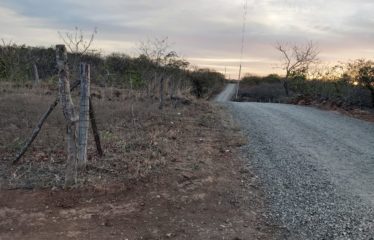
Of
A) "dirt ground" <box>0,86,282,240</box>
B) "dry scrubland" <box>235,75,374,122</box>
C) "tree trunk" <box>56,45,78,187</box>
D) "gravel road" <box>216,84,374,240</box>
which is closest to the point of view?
"dirt ground" <box>0,86,282,240</box>

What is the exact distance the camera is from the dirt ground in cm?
528

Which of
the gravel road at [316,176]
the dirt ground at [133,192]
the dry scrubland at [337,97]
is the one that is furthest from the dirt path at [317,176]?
the dry scrubland at [337,97]

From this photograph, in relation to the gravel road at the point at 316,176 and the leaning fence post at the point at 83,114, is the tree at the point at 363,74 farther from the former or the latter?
the leaning fence post at the point at 83,114

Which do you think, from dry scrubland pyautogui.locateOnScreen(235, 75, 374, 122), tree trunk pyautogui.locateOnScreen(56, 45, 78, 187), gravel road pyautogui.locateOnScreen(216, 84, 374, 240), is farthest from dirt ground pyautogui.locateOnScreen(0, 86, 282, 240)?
dry scrubland pyautogui.locateOnScreen(235, 75, 374, 122)

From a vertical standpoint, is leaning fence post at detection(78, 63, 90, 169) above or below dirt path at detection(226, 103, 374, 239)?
above

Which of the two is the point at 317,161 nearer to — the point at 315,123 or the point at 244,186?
the point at 244,186

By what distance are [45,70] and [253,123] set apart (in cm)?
2055

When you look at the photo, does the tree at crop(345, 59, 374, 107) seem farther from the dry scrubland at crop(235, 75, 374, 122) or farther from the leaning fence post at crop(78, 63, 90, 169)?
the leaning fence post at crop(78, 63, 90, 169)

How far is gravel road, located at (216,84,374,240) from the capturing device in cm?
564

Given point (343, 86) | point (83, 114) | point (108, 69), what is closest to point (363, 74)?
point (343, 86)

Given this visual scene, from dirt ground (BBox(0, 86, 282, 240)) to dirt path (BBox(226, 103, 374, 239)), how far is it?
34 cm

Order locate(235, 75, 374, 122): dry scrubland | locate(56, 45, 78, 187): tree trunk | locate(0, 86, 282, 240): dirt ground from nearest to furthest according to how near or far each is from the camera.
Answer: locate(0, 86, 282, 240): dirt ground, locate(56, 45, 78, 187): tree trunk, locate(235, 75, 374, 122): dry scrubland

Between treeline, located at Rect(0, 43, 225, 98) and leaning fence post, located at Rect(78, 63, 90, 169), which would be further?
treeline, located at Rect(0, 43, 225, 98)

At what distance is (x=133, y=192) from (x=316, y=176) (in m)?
3.32
